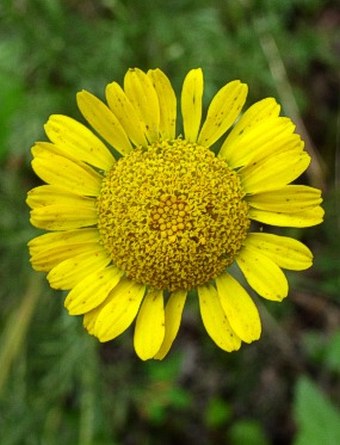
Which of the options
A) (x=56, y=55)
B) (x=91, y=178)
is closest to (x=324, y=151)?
(x=56, y=55)

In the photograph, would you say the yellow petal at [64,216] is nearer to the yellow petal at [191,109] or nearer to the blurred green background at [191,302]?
the yellow petal at [191,109]

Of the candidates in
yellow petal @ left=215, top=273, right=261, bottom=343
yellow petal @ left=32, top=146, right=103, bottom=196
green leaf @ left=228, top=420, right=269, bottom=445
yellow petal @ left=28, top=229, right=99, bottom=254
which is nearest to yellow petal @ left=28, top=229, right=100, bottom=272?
yellow petal @ left=28, top=229, right=99, bottom=254

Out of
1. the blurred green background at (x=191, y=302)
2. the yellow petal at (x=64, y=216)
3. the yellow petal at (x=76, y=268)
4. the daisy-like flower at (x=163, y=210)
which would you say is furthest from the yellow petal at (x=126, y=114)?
the blurred green background at (x=191, y=302)

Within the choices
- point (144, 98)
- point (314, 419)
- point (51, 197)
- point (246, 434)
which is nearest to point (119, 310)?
point (51, 197)

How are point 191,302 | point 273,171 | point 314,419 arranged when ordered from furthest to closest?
point 191,302 → point 314,419 → point 273,171

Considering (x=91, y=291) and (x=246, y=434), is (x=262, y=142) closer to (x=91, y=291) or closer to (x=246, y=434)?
(x=91, y=291)
